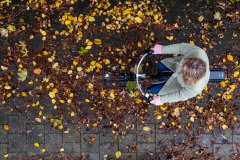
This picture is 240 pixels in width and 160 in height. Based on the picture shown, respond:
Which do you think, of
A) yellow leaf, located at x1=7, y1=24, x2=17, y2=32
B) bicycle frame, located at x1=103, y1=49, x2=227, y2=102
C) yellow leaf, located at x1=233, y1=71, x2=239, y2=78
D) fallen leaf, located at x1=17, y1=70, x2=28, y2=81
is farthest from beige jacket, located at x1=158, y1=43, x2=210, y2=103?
yellow leaf, located at x1=7, y1=24, x2=17, y2=32

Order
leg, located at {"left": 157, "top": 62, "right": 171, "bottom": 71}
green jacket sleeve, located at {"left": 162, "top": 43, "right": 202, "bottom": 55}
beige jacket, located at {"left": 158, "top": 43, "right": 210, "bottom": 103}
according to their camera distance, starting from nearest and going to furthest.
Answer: beige jacket, located at {"left": 158, "top": 43, "right": 210, "bottom": 103}
green jacket sleeve, located at {"left": 162, "top": 43, "right": 202, "bottom": 55}
leg, located at {"left": 157, "top": 62, "right": 171, "bottom": 71}

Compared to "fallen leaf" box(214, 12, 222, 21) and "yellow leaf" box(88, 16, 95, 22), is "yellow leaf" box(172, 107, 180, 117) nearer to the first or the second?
"fallen leaf" box(214, 12, 222, 21)

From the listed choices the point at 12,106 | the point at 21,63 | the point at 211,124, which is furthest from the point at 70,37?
the point at 211,124

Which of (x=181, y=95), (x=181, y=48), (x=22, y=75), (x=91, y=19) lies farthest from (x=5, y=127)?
(x=181, y=48)

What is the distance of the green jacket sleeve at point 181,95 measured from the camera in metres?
5.03

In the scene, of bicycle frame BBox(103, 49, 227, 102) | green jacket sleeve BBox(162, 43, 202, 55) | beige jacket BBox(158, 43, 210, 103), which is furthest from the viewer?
bicycle frame BBox(103, 49, 227, 102)

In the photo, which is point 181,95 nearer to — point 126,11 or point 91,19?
point 126,11

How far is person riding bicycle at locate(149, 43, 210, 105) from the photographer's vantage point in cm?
457

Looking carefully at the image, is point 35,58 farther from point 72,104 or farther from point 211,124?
point 211,124

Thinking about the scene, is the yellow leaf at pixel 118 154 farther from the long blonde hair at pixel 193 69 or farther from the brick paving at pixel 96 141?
the long blonde hair at pixel 193 69

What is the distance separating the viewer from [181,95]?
5172mm

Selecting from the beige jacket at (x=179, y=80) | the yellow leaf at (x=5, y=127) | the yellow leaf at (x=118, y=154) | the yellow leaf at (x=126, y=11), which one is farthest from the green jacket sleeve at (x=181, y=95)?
the yellow leaf at (x=5, y=127)

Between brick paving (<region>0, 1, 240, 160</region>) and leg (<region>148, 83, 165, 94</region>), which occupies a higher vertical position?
leg (<region>148, 83, 165, 94</region>)

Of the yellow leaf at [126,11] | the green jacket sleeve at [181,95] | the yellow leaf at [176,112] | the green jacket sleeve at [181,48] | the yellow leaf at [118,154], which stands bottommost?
the yellow leaf at [118,154]
